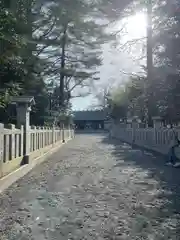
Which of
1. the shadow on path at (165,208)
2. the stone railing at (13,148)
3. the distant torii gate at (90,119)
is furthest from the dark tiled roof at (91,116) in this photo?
the shadow on path at (165,208)

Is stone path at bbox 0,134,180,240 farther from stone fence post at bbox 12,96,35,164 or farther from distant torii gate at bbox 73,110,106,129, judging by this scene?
distant torii gate at bbox 73,110,106,129

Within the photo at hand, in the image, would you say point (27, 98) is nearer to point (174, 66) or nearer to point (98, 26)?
point (174, 66)

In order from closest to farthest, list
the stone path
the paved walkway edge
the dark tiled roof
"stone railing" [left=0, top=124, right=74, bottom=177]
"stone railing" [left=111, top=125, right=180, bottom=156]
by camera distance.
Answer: the stone path
the paved walkway edge
"stone railing" [left=0, top=124, right=74, bottom=177]
"stone railing" [left=111, top=125, right=180, bottom=156]
the dark tiled roof

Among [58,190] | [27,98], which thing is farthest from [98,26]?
[58,190]

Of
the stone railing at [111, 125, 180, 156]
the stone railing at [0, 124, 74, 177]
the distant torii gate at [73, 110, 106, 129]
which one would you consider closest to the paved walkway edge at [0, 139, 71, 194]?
the stone railing at [0, 124, 74, 177]

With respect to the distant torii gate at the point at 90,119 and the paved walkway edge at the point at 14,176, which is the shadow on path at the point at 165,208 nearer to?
the paved walkway edge at the point at 14,176

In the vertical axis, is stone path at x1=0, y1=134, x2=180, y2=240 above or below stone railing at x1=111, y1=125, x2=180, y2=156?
below

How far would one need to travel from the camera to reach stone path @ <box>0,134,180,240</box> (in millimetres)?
4469

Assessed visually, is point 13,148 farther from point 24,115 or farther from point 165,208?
point 165,208

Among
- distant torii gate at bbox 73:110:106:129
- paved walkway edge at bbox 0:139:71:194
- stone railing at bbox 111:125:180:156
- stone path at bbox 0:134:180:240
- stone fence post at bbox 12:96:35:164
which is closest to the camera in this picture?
stone path at bbox 0:134:180:240

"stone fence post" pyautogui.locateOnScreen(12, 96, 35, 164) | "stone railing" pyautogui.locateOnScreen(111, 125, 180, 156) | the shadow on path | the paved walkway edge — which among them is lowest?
the shadow on path

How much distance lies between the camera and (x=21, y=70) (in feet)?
48.7

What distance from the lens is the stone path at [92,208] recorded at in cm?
447

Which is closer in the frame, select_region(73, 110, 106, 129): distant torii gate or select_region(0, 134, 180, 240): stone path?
select_region(0, 134, 180, 240): stone path
